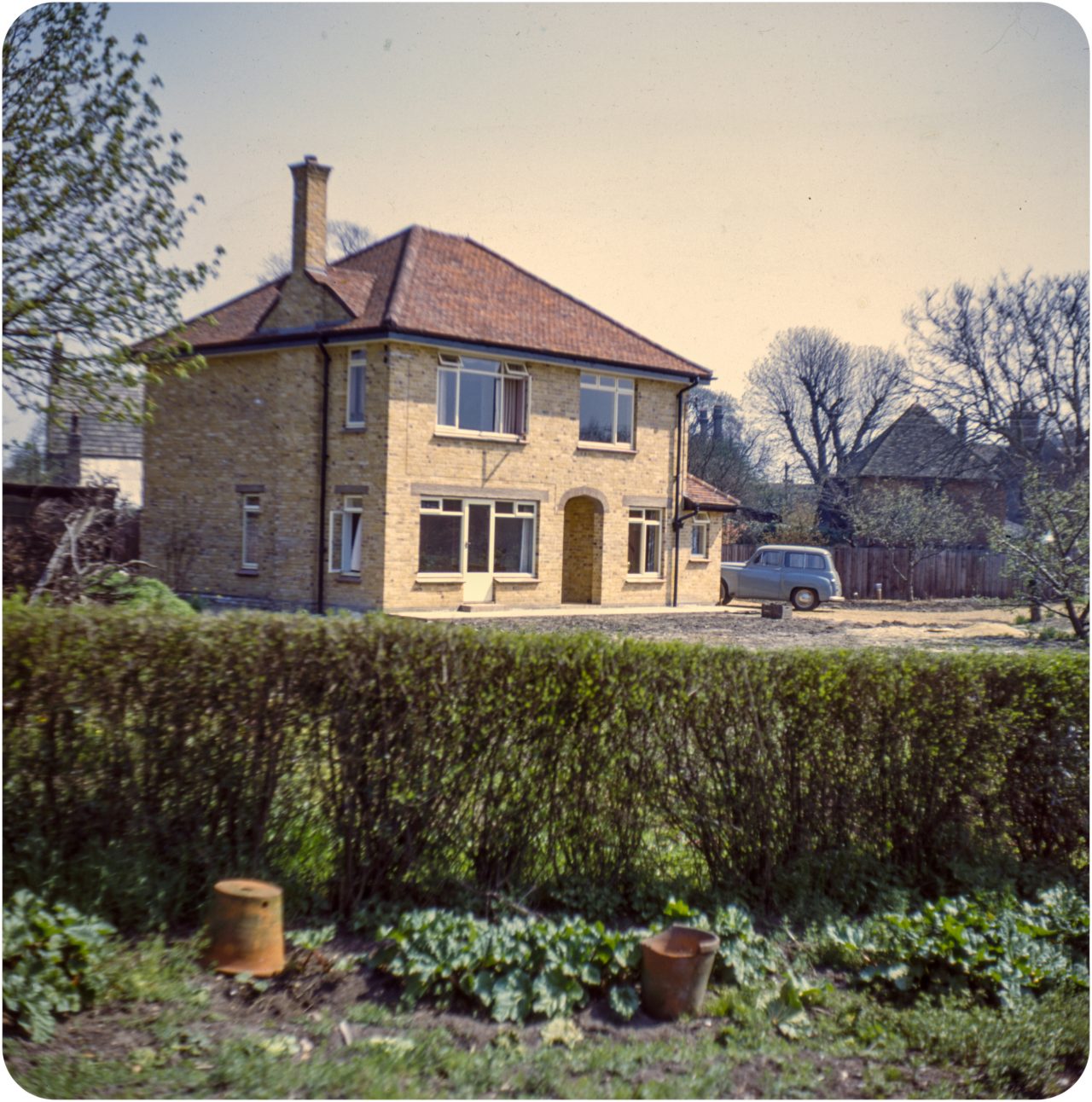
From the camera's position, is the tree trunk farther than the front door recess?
Result: No

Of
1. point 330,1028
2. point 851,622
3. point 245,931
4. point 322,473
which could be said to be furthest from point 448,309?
point 330,1028

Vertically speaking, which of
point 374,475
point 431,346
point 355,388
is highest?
point 431,346

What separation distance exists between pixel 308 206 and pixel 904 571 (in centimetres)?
2313

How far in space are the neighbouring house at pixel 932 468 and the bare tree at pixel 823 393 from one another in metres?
0.52

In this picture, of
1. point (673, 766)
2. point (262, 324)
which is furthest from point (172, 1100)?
point (262, 324)

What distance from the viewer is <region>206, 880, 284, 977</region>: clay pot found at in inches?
151

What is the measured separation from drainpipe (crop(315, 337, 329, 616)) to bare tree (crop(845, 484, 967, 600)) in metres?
15.0

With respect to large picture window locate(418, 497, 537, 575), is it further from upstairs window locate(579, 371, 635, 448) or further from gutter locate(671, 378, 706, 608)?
gutter locate(671, 378, 706, 608)

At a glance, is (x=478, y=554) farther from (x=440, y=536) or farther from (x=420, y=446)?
(x=420, y=446)

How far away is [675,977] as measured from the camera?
391 centimetres

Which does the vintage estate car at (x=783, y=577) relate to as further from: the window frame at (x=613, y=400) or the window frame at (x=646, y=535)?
the window frame at (x=613, y=400)

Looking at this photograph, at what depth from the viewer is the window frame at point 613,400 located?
19.1m

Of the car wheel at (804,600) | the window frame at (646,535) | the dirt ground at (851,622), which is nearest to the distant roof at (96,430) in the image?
the dirt ground at (851,622)

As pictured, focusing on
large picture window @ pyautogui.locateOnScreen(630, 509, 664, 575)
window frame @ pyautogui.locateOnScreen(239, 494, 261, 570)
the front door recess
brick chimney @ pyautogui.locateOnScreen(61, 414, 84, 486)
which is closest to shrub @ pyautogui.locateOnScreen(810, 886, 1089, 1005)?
brick chimney @ pyautogui.locateOnScreen(61, 414, 84, 486)
